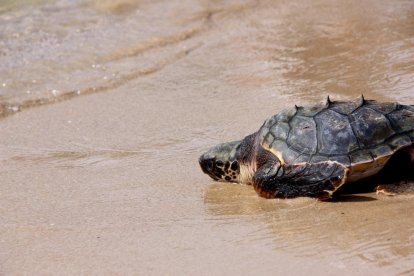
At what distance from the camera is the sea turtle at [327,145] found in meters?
4.15

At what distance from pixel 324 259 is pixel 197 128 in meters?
2.91

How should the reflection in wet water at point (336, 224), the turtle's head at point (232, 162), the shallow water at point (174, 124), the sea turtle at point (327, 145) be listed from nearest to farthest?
1. the reflection in wet water at point (336, 224)
2. the shallow water at point (174, 124)
3. the sea turtle at point (327, 145)
4. the turtle's head at point (232, 162)

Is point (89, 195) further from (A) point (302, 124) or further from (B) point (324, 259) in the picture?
(B) point (324, 259)

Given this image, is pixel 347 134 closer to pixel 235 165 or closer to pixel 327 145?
pixel 327 145

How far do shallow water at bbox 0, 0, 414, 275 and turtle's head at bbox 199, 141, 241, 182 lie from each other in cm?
14

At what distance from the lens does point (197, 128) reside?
6172 mm

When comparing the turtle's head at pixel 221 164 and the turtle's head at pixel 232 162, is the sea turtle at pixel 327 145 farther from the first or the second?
the turtle's head at pixel 221 164

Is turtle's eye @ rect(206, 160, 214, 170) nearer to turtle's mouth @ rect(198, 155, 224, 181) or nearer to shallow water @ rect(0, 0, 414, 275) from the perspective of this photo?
turtle's mouth @ rect(198, 155, 224, 181)

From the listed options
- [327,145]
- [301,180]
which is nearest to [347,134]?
[327,145]

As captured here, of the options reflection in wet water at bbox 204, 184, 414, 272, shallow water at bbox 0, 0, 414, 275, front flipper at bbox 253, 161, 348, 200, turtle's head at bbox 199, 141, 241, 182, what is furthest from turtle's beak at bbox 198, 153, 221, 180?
front flipper at bbox 253, 161, 348, 200

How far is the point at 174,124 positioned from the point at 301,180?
228cm

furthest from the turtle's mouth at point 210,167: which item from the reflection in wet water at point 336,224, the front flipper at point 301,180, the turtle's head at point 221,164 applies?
the front flipper at point 301,180

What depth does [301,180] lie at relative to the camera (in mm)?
4293

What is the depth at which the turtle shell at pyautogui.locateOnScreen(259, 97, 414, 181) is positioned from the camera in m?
4.15
